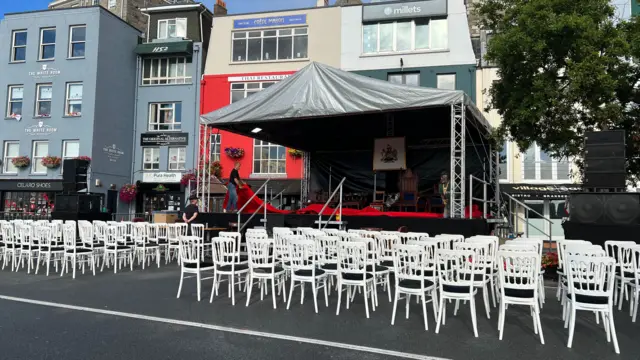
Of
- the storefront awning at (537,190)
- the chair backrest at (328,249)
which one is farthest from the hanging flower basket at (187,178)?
the chair backrest at (328,249)

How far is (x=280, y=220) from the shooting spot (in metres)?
10.4

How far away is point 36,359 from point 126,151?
19.3 m

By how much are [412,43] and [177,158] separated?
11515 mm

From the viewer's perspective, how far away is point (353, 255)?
5.61m

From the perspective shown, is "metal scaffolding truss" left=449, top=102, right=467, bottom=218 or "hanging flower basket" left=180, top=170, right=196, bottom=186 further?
"hanging flower basket" left=180, top=170, right=196, bottom=186

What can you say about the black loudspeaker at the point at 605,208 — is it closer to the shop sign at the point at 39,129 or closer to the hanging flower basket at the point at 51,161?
the hanging flower basket at the point at 51,161

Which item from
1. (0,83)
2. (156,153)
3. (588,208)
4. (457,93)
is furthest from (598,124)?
(0,83)

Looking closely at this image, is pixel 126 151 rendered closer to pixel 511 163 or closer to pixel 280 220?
pixel 280 220

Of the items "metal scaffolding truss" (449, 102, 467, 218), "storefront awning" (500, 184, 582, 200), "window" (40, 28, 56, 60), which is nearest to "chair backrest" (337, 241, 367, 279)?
"metal scaffolding truss" (449, 102, 467, 218)

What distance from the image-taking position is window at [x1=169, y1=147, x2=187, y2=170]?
21156 mm

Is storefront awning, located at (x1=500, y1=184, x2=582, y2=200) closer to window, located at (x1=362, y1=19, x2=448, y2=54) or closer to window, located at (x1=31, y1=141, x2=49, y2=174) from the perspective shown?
window, located at (x1=362, y1=19, x2=448, y2=54)

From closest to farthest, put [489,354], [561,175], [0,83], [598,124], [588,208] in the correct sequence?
[489,354] → [588,208] → [598,124] → [561,175] → [0,83]

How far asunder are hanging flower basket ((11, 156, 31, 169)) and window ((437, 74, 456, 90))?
18.1 meters

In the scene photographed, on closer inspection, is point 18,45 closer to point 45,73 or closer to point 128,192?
point 45,73
